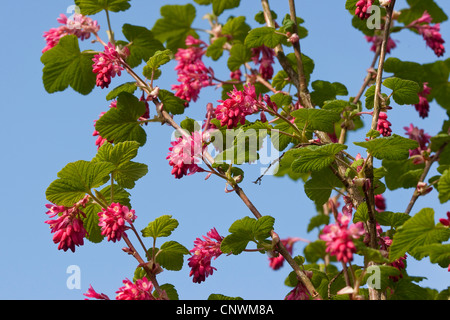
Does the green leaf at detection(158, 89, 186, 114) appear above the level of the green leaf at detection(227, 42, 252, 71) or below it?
below

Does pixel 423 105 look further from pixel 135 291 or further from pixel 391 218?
pixel 135 291

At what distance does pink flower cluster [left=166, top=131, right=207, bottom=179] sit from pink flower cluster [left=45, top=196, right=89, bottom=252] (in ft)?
1.81

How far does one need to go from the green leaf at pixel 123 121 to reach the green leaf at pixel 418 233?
5.74ft

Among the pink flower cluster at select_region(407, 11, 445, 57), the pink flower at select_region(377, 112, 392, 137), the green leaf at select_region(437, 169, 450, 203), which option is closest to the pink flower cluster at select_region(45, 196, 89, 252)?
the pink flower at select_region(377, 112, 392, 137)

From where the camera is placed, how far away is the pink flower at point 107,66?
10.5 ft

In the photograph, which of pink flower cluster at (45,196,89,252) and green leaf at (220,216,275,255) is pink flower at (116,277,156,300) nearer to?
pink flower cluster at (45,196,89,252)

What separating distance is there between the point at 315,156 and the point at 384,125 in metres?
0.53

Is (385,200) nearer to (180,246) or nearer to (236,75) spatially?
(236,75)

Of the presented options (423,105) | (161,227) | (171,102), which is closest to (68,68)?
(171,102)

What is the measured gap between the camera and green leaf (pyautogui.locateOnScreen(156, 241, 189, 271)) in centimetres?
294

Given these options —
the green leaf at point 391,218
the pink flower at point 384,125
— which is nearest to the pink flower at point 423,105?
the pink flower at point 384,125

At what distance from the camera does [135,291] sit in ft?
8.38
